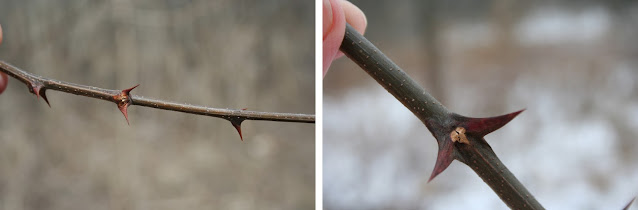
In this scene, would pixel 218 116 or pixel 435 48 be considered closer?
pixel 218 116

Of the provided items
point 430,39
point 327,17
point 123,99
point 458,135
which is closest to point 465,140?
point 458,135

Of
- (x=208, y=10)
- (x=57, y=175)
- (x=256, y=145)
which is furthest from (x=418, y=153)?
(x=57, y=175)

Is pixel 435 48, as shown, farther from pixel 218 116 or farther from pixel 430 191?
pixel 218 116

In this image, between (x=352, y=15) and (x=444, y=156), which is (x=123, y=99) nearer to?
(x=352, y=15)

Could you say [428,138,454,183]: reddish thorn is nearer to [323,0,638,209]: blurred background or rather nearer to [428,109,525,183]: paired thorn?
[428,109,525,183]: paired thorn

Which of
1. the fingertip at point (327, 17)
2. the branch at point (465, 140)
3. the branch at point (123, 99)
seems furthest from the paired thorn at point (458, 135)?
the branch at point (123, 99)

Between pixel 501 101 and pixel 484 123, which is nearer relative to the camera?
pixel 484 123

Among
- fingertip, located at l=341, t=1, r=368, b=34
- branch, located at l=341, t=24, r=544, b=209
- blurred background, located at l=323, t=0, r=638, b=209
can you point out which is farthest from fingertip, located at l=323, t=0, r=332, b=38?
blurred background, located at l=323, t=0, r=638, b=209
